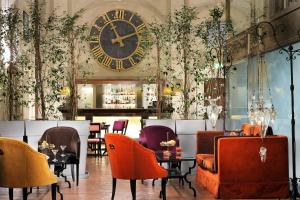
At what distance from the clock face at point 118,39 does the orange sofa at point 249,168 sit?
9.50 meters

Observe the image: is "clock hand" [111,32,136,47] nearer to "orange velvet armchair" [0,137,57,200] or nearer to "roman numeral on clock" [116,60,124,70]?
"roman numeral on clock" [116,60,124,70]

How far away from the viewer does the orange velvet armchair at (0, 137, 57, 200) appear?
5012mm

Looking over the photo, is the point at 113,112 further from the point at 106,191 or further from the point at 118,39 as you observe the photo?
the point at 106,191

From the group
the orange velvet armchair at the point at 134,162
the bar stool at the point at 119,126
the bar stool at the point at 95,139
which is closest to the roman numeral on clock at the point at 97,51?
the bar stool at the point at 119,126

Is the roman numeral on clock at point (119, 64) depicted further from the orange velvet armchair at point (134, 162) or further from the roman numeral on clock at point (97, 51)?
the orange velvet armchair at point (134, 162)

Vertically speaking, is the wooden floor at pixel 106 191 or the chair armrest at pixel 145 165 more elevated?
the chair armrest at pixel 145 165

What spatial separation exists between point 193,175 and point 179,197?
225cm

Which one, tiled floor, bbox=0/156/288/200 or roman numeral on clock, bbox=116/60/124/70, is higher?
roman numeral on clock, bbox=116/60/124/70

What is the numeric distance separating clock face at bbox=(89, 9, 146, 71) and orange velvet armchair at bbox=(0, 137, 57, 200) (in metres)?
10.5

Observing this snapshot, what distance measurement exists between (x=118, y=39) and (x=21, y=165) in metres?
10.9

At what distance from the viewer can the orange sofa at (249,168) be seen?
6297 mm

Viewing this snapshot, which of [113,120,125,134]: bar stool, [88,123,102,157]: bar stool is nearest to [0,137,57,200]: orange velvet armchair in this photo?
[88,123,102,157]: bar stool

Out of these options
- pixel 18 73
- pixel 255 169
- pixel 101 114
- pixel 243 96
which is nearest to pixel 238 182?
pixel 255 169

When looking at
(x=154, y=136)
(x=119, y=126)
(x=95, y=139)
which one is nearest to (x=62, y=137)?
(x=154, y=136)
